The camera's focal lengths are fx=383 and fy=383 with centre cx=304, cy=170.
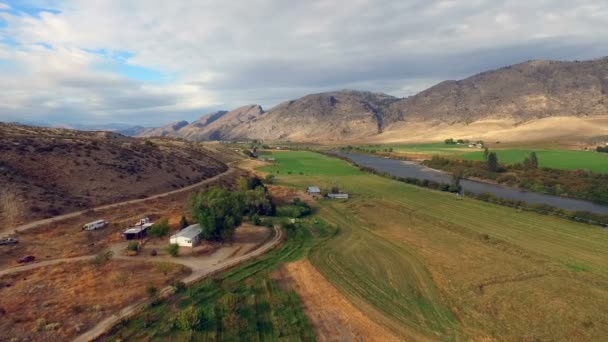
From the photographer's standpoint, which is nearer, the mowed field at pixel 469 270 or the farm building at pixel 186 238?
the mowed field at pixel 469 270

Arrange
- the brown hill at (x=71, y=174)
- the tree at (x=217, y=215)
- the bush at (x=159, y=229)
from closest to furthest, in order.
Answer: the tree at (x=217, y=215), the bush at (x=159, y=229), the brown hill at (x=71, y=174)

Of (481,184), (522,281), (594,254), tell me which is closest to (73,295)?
(522,281)

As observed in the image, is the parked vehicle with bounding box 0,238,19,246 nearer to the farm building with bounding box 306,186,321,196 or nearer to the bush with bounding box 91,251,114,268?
the bush with bounding box 91,251,114,268

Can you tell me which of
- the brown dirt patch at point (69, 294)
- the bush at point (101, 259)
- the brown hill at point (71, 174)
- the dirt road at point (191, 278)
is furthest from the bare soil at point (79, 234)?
the dirt road at point (191, 278)

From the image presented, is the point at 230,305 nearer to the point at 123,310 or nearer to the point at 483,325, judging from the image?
the point at 123,310

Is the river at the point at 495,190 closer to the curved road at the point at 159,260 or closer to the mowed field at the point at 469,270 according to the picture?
the mowed field at the point at 469,270

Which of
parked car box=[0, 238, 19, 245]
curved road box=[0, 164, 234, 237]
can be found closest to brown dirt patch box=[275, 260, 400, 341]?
parked car box=[0, 238, 19, 245]
